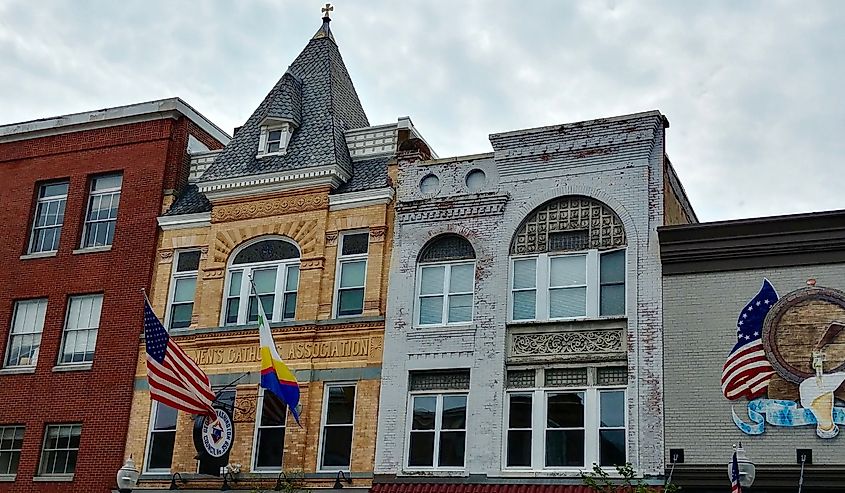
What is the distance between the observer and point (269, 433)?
2638 centimetres

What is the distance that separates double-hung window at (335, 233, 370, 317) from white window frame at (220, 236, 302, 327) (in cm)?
113

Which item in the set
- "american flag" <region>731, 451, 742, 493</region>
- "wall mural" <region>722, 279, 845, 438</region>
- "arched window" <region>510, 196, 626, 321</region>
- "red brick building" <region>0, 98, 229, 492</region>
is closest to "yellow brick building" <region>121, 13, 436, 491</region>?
"red brick building" <region>0, 98, 229, 492</region>

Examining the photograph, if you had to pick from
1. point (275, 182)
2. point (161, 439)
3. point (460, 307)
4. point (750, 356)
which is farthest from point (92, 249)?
point (750, 356)

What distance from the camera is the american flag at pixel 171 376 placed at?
24.5 metres

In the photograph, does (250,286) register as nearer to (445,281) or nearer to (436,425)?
(445,281)

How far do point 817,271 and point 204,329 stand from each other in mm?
14874

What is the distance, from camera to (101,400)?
2848 centimetres

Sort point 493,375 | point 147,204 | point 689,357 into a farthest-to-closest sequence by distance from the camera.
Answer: point 147,204 < point 493,375 < point 689,357

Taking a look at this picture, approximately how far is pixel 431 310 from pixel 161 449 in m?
7.83

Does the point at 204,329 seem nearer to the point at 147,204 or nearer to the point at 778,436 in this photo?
the point at 147,204

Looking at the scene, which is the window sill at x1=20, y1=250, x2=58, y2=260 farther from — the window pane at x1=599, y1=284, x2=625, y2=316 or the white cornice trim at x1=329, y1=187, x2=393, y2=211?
the window pane at x1=599, y1=284, x2=625, y2=316

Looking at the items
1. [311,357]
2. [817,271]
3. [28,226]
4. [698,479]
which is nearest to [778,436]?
[698,479]

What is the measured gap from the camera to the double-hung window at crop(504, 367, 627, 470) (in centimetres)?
2306

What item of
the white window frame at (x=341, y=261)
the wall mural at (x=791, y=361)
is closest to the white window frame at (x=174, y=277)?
the white window frame at (x=341, y=261)
